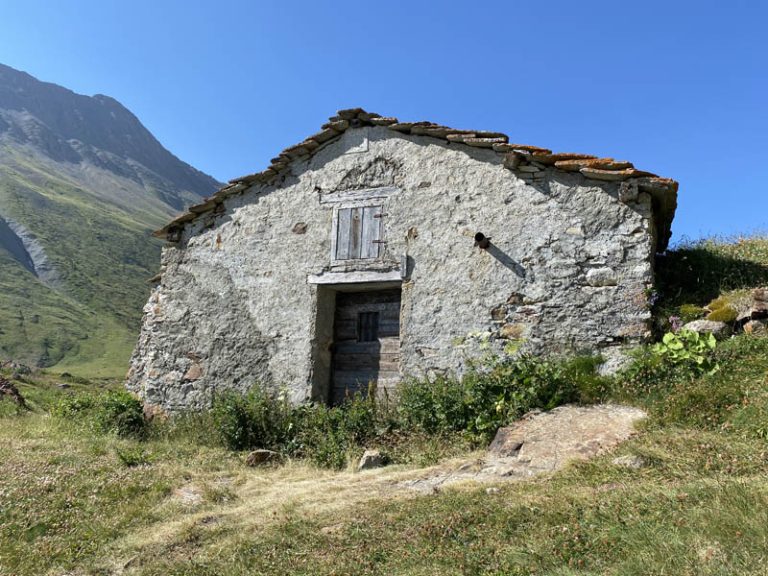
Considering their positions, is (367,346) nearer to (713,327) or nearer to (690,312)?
(690,312)

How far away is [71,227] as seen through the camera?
8694cm

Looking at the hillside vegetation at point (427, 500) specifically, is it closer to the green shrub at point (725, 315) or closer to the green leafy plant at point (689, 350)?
the green leafy plant at point (689, 350)

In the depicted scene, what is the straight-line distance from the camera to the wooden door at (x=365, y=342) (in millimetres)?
8820

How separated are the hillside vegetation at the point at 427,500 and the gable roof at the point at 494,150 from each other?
4.45 feet

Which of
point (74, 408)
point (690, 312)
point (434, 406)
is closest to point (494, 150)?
point (690, 312)

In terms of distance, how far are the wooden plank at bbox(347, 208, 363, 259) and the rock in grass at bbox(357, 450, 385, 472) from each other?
123 inches

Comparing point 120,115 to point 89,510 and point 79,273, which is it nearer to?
point 79,273

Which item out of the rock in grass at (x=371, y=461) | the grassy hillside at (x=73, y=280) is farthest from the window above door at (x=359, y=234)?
the grassy hillside at (x=73, y=280)

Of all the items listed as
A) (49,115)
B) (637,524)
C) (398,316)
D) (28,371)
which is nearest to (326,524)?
(637,524)

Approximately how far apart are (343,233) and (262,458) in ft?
11.0

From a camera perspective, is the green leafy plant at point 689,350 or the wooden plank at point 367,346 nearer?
the green leafy plant at point 689,350

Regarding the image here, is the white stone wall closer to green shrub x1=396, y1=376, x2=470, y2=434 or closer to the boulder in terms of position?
green shrub x1=396, y1=376, x2=470, y2=434

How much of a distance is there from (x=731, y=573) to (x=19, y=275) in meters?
79.2

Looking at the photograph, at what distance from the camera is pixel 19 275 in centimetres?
6962
